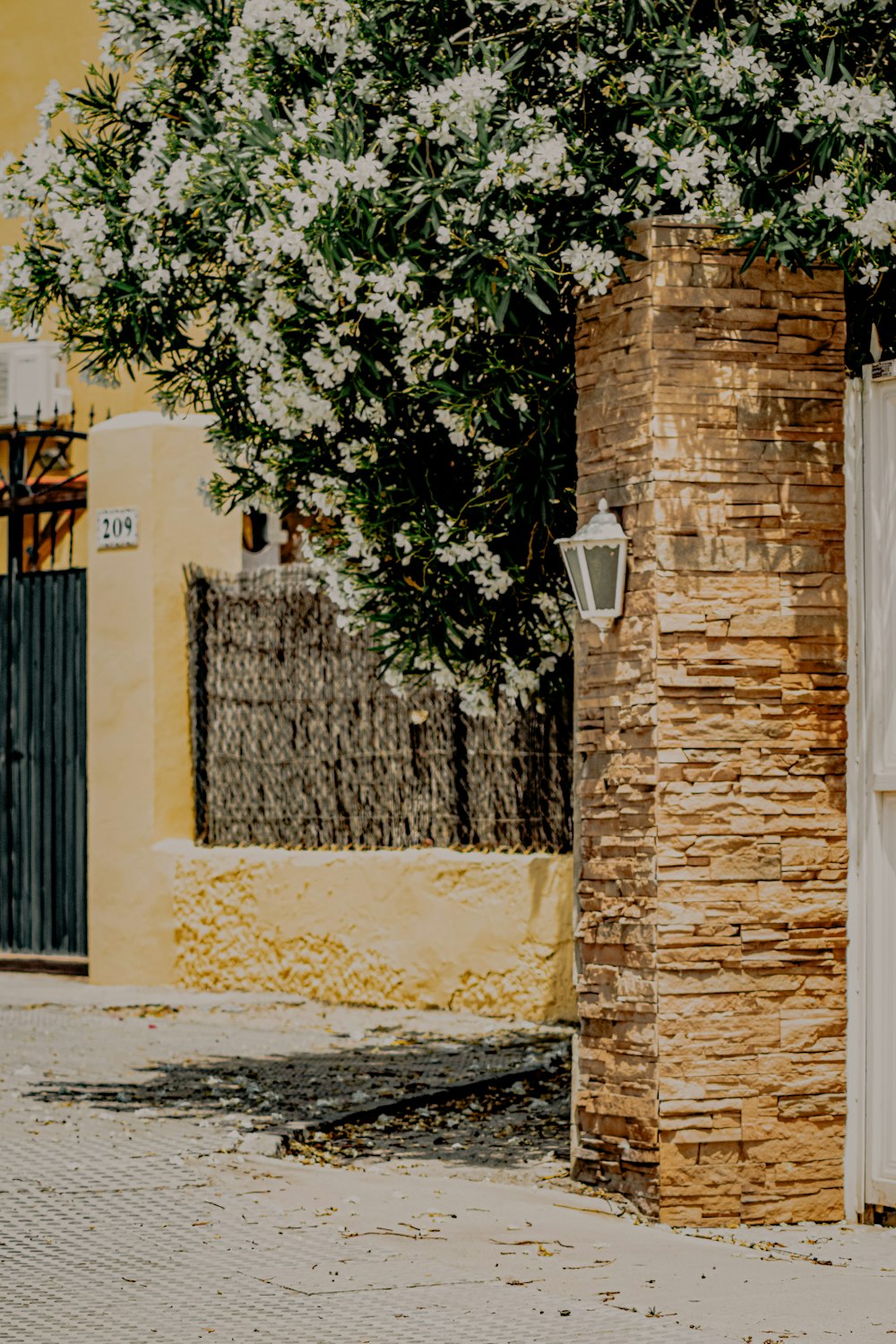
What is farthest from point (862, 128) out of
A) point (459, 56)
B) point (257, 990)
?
point (257, 990)

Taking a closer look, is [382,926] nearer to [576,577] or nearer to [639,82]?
[576,577]

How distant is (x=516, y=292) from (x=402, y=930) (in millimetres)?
4973

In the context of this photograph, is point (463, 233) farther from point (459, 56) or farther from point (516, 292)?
point (459, 56)

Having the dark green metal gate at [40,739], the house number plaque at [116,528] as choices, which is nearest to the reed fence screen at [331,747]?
the house number plaque at [116,528]

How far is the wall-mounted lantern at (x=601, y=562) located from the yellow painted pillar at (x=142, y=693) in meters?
5.98

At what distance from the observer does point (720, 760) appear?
648 centimetres

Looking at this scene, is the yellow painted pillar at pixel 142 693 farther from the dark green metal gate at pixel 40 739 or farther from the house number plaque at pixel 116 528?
the dark green metal gate at pixel 40 739

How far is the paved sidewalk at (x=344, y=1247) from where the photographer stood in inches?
199

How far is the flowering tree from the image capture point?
646 cm

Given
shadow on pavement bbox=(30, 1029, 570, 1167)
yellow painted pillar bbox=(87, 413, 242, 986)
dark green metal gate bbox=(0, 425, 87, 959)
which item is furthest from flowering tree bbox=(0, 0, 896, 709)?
dark green metal gate bbox=(0, 425, 87, 959)

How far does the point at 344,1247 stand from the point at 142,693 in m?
6.84

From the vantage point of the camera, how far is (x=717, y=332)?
21.6 feet

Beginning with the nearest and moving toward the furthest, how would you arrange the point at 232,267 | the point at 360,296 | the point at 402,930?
the point at 360,296, the point at 232,267, the point at 402,930

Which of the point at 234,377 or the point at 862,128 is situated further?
the point at 234,377
